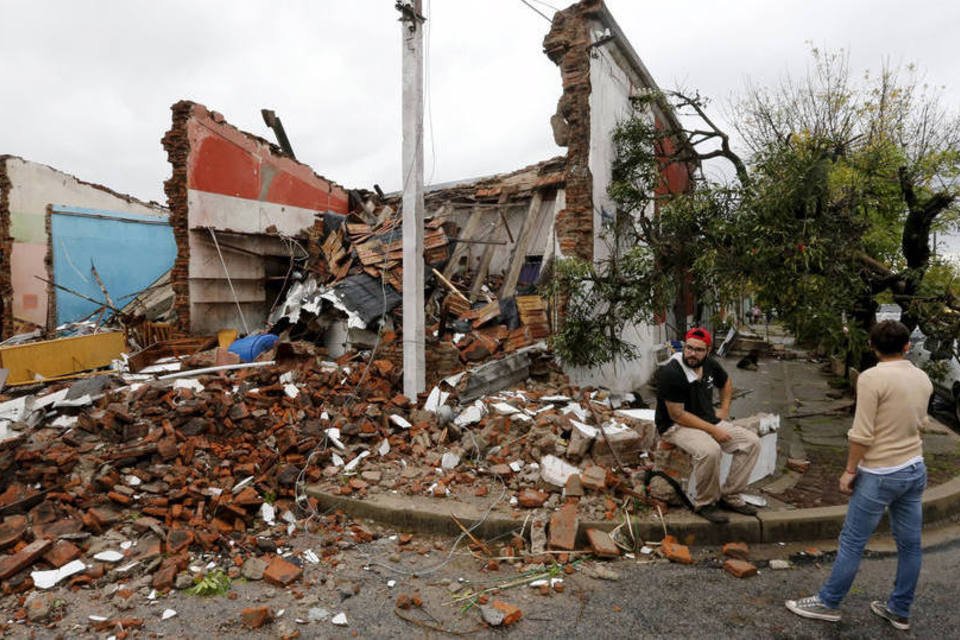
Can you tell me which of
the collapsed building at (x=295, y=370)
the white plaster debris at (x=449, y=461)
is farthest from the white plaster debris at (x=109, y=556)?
the white plaster debris at (x=449, y=461)

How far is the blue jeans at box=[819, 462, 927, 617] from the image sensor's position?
309 cm

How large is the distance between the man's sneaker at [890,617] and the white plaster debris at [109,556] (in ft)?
16.8

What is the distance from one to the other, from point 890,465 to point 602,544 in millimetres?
1939

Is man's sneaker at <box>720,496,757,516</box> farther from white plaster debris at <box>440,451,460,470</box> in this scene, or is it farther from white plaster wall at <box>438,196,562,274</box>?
white plaster wall at <box>438,196,562,274</box>

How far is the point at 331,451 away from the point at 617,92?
7561 mm

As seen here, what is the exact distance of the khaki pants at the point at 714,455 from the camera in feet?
14.3

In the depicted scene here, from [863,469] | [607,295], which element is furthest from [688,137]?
[863,469]

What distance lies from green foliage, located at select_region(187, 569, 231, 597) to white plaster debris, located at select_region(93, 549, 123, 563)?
2.60 ft

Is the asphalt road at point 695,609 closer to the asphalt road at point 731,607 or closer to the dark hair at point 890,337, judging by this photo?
the asphalt road at point 731,607

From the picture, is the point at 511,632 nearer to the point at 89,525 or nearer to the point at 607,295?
the point at 89,525

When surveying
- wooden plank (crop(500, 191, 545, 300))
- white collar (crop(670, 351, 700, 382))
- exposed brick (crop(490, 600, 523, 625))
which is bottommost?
exposed brick (crop(490, 600, 523, 625))

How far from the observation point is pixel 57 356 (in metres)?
7.94

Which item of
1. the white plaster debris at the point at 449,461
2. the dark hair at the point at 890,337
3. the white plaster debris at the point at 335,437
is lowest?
the white plaster debris at the point at 449,461

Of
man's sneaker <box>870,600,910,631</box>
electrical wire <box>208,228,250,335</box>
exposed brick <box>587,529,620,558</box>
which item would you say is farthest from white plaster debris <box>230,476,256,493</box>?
electrical wire <box>208,228,250,335</box>
